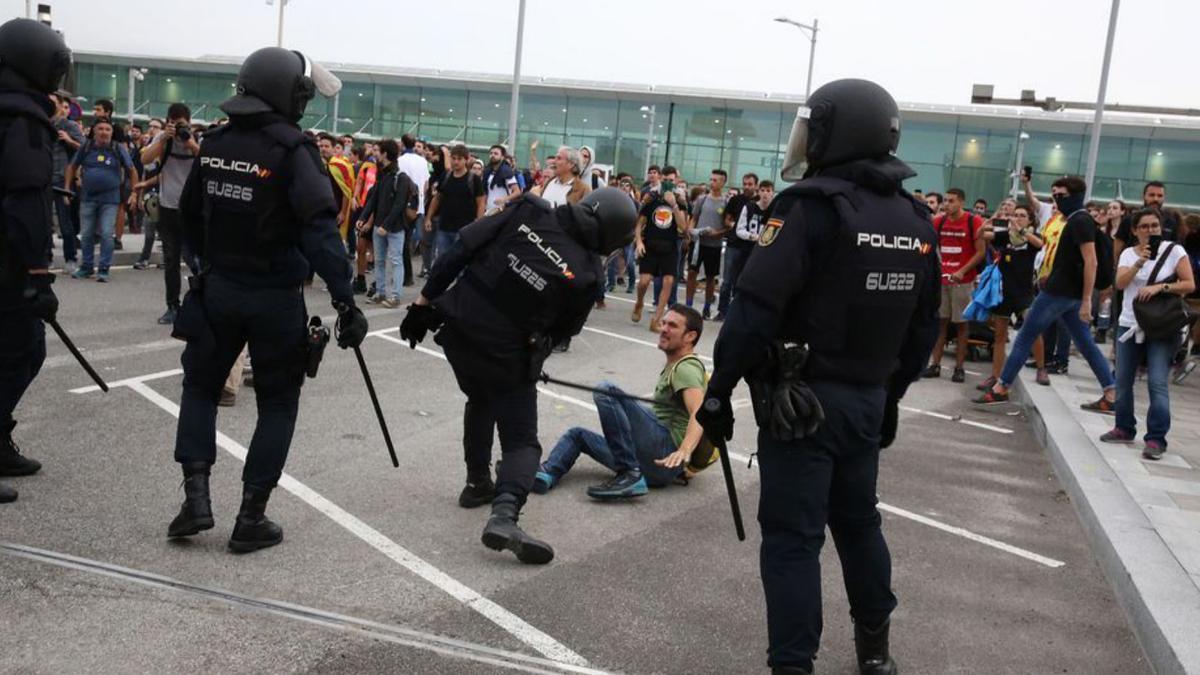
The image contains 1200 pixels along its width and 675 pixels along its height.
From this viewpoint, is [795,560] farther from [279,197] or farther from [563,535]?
[279,197]

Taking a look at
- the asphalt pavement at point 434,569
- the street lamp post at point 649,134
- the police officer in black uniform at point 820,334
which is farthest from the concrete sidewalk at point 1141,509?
the street lamp post at point 649,134

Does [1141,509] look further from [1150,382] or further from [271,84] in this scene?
[271,84]

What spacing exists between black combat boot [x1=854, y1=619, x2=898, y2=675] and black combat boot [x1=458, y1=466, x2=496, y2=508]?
2.21 m

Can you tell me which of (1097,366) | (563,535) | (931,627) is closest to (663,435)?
(563,535)

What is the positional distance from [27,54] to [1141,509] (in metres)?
6.17

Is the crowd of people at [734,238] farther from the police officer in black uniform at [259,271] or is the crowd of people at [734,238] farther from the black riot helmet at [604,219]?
the black riot helmet at [604,219]

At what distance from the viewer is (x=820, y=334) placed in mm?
3527

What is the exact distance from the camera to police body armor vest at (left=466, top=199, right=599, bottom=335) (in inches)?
189

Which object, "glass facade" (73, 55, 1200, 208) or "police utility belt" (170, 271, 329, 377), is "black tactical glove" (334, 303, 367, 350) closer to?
"police utility belt" (170, 271, 329, 377)

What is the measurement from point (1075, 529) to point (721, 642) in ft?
10.1

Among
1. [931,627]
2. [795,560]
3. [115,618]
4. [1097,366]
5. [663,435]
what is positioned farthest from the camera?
[1097,366]

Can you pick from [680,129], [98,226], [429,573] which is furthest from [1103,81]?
[680,129]

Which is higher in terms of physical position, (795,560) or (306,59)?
(306,59)

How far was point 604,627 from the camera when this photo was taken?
4.11 metres
